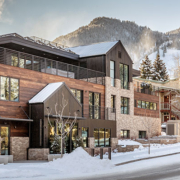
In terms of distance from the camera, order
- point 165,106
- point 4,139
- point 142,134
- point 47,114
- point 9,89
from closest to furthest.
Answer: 1. point 4,139
2. point 9,89
3. point 47,114
4. point 142,134
5. point 165,106

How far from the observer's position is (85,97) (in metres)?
33.1

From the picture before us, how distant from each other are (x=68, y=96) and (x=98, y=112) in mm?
6862

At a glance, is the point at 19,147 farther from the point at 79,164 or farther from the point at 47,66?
the point at 47,66

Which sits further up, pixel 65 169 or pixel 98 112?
pixel 98 112

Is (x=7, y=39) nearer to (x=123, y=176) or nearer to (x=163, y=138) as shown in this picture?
(x=123, y=176)

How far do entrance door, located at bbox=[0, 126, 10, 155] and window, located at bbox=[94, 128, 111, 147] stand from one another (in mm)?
9310

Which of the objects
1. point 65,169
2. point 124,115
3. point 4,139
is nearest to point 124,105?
point 124,115

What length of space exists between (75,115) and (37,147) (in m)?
4.17

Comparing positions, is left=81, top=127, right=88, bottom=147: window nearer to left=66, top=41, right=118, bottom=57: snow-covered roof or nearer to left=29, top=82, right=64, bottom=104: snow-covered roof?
left=29, top=82, right=64, bottom=104: snow-covered roof

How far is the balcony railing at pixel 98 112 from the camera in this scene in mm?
32609

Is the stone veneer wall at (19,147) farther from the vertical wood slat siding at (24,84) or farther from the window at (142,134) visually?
the window at (142,134)

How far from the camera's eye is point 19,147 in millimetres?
25062

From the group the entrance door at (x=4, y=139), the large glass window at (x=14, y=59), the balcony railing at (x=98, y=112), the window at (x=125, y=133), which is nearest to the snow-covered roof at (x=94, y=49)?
the balcony railing at (x=98, y=112)

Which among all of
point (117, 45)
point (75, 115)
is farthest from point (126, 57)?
point (75, 115)
